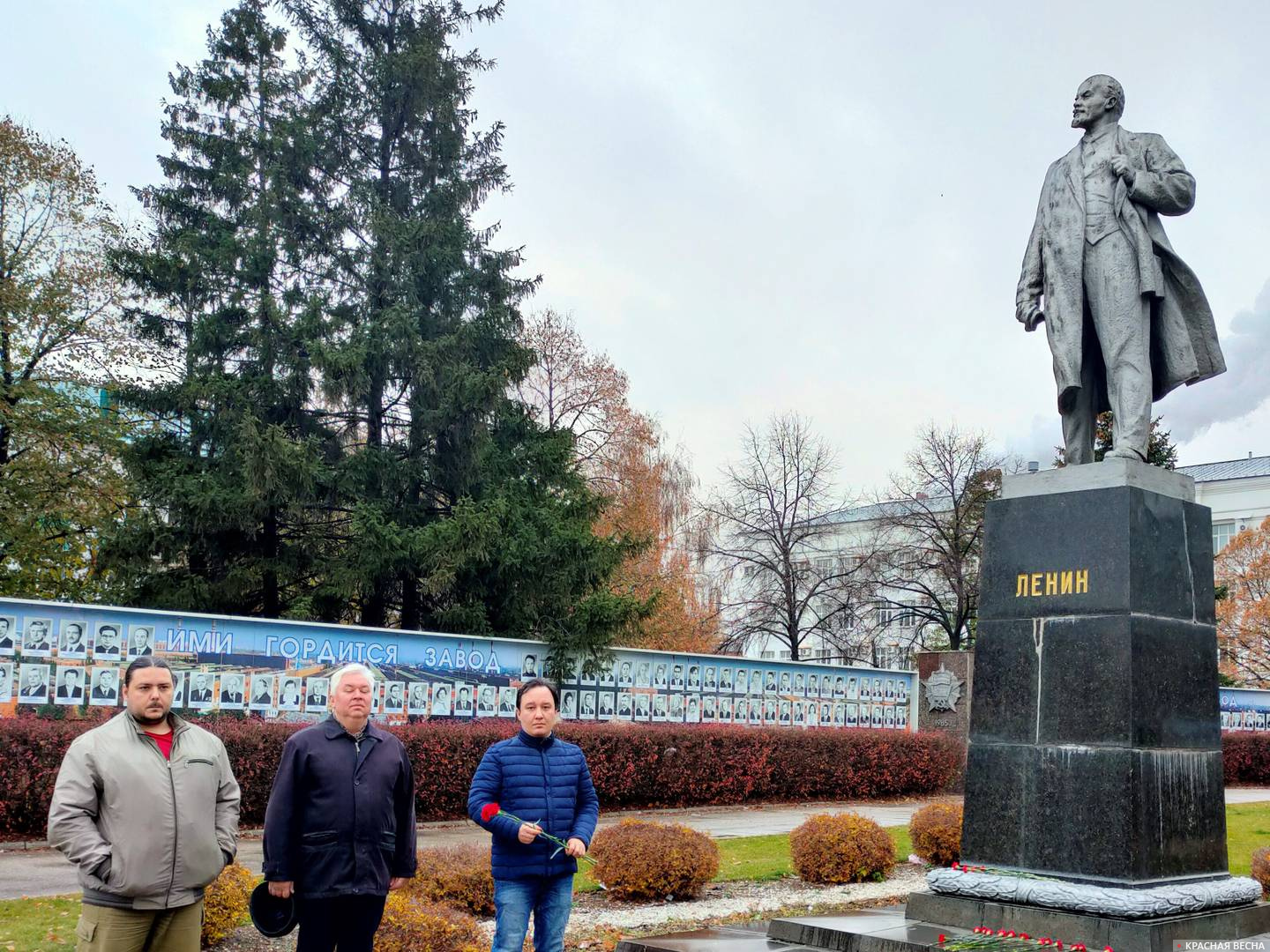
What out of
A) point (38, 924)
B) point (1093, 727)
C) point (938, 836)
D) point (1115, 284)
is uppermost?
point (1115, 284)

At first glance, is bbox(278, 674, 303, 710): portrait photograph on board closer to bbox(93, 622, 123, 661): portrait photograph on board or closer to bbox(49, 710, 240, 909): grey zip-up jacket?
bbox(93, 622, 123, 661): portrait photograph on board

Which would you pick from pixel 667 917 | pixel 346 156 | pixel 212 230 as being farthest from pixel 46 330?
pixel 667 917

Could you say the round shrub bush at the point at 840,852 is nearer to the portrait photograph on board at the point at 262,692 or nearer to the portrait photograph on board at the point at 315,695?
the portrait photograph on board at the point at 315,695

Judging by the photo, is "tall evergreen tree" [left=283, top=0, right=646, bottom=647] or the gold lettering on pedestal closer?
the gold lettering on pedestal

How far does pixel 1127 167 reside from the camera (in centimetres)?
756

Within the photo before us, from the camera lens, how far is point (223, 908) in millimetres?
7008

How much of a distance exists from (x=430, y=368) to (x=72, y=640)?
877cm

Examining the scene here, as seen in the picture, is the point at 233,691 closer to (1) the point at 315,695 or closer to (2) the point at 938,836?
(1) the point at 315,695

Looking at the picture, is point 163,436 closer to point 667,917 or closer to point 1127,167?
point 667,917

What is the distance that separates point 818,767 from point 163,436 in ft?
40.5

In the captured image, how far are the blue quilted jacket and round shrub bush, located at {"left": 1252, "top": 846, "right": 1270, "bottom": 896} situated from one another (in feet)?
22.9

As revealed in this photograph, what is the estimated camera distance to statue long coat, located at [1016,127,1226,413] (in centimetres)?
759

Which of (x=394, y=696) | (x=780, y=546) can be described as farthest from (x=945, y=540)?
(x=394, y=696)

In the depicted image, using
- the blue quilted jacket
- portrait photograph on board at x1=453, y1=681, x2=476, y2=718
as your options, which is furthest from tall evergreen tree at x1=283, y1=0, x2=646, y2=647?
the blue quilted jacket
